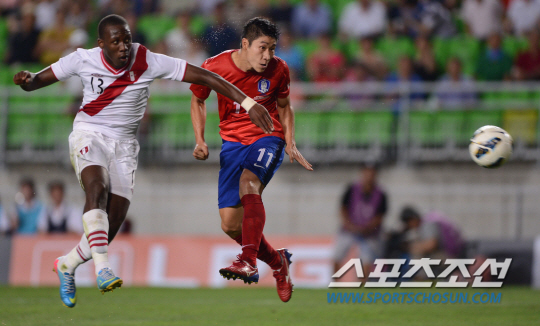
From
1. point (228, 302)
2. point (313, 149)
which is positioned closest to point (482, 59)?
point (313, 149)

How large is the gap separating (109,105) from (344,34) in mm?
8520

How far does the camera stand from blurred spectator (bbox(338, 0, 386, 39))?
47.6ft

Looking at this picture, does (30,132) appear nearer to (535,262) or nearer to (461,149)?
(461,149)

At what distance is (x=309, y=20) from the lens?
48.5 feet

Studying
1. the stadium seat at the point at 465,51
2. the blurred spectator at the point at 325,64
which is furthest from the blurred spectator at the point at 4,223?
the stadium seat at the point at 465,51

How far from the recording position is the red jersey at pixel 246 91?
22.6 ft

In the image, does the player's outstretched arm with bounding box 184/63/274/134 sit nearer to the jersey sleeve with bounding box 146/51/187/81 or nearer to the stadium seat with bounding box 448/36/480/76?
the jersey sleeve with bounding box 146/51/187/81

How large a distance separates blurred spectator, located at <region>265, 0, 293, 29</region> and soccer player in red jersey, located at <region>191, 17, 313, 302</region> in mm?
7796

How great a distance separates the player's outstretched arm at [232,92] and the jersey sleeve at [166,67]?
0.19ft

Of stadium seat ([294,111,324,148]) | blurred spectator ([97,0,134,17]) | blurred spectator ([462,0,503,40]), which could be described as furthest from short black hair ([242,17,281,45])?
blurred spectator ([97,0,134,17])

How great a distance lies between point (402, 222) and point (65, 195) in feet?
18.8

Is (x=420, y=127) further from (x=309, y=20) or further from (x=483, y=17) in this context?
(x=309, y=20)

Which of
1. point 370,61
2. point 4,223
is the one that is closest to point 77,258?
point 4,223

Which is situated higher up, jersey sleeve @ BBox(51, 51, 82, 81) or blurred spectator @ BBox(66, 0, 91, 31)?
blurred spectator @ BBox(66, 0, 91, 31)
